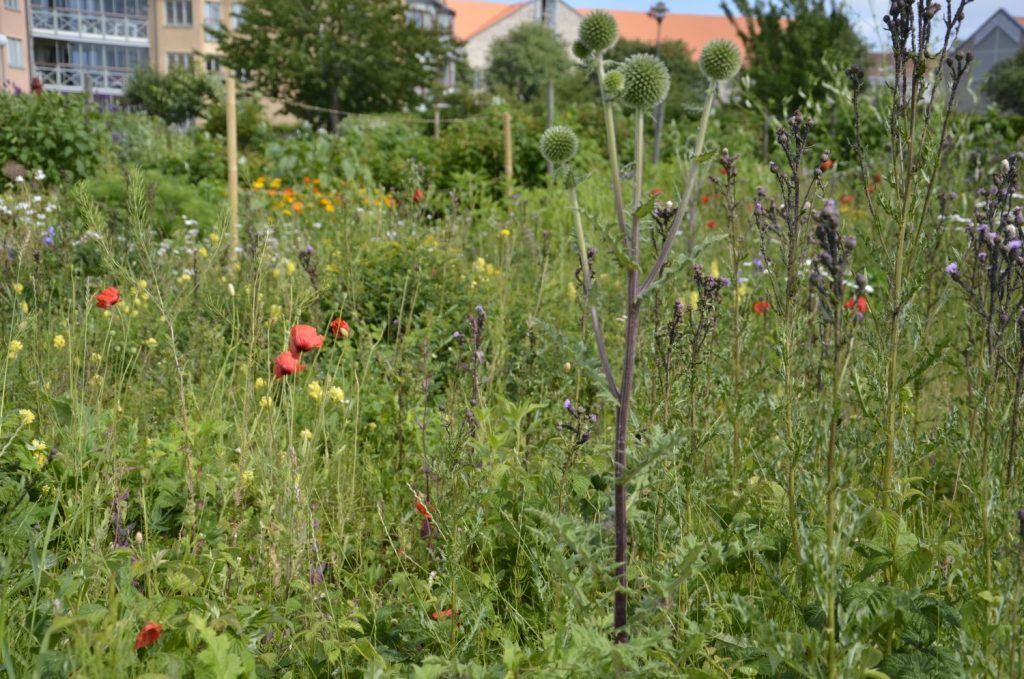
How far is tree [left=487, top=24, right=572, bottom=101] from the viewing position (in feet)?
177

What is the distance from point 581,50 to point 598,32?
0.13 m

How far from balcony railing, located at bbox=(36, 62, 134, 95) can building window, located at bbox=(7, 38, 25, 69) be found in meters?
4.25

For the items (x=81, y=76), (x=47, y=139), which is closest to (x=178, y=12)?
(x=81, y=76)

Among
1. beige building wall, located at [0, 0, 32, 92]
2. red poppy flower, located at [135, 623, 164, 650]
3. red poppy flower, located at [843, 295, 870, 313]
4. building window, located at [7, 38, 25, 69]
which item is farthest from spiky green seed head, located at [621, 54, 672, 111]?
building window, located at [7, 38, 25, 69]

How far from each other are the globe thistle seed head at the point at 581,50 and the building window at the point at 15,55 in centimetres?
4989

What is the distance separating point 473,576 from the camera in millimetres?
2529

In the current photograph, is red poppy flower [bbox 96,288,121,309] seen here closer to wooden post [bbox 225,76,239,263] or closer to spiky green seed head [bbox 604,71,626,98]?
spiky green seed head [bbox 604,71,626,98]

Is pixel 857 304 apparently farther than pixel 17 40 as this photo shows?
No

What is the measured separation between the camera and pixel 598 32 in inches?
92.6

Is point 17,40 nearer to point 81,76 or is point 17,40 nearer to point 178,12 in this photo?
point 81,76

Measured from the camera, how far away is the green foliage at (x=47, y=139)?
9.26 meters

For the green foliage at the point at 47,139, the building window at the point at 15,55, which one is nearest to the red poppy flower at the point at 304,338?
the green foliage at the point at 47,139

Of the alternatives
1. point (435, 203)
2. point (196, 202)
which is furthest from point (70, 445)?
point (196, 202)

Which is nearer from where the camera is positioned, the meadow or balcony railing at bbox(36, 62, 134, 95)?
the meadow
